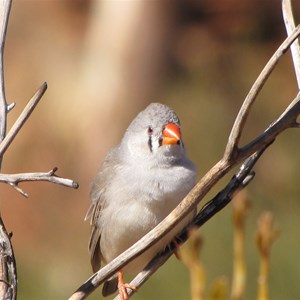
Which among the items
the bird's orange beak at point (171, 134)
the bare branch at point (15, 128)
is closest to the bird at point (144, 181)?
the bird's orange beak at point (171, 134)

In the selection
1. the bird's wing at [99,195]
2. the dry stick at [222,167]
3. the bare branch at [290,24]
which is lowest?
the bird's wing at [99,195]

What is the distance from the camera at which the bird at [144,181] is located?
12.7 ft

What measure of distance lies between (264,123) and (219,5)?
2726 mm

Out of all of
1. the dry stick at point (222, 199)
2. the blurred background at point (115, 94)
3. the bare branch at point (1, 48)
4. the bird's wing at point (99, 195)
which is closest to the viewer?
the bare branch at point (1, 48)

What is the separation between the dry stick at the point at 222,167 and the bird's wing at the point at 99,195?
1659 millimetres

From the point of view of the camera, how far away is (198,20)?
11734 mm

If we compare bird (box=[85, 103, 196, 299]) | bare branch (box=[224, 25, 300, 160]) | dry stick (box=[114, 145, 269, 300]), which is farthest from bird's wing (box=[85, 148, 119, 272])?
bare branch (box=[224, 25, 300, 160])

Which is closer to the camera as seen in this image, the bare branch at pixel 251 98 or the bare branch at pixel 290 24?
the bare branch at pixel 251 98

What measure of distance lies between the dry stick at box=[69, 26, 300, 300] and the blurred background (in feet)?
16.8

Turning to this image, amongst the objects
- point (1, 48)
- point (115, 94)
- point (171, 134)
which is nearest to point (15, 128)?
point (1, 48)

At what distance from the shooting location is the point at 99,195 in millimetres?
4332

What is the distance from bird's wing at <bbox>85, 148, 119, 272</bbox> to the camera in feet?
14.0

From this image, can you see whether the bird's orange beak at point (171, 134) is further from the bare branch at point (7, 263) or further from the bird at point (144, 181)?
the bare branch at point (7, 263)

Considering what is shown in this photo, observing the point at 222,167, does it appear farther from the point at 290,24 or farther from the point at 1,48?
the point at 1,48
